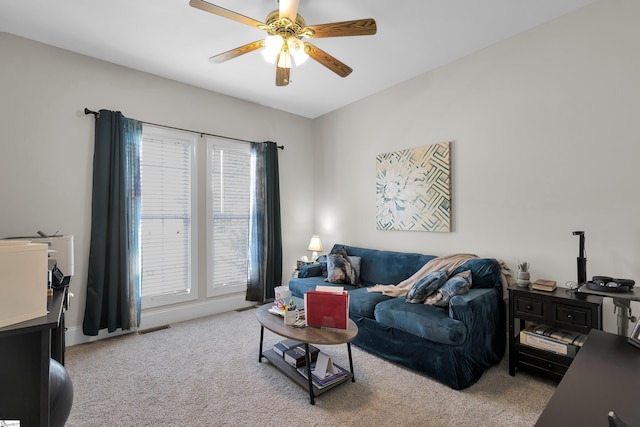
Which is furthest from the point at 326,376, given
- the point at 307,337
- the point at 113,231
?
the point at 113,231

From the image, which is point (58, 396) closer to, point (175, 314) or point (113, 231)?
point (113, 231)

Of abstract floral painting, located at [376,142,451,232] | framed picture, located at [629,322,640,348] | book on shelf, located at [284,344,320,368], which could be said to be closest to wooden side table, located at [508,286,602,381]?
framed picture, located at [629,322,640,348]

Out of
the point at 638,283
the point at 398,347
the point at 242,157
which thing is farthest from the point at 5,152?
the point at 638,283

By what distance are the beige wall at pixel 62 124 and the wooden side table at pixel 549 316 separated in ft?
11.3

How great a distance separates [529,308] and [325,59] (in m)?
2.51

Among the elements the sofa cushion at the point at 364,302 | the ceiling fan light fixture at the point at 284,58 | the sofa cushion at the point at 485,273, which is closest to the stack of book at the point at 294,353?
the sofa cushion at the point at 364,302

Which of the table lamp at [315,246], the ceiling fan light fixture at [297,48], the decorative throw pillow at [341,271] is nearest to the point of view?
the ceiling fan light fixture at [297,48]

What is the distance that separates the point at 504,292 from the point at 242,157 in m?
3.50

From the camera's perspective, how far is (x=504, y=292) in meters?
2.76

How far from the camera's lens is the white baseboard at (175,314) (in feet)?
9.95

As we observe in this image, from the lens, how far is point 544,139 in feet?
8.63

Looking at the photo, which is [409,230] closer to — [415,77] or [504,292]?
[504,292]

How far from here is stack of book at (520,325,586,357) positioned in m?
2.15

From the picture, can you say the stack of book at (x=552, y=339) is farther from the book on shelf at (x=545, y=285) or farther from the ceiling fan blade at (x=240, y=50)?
the ceiling fan blade at (x=240, y=50)
